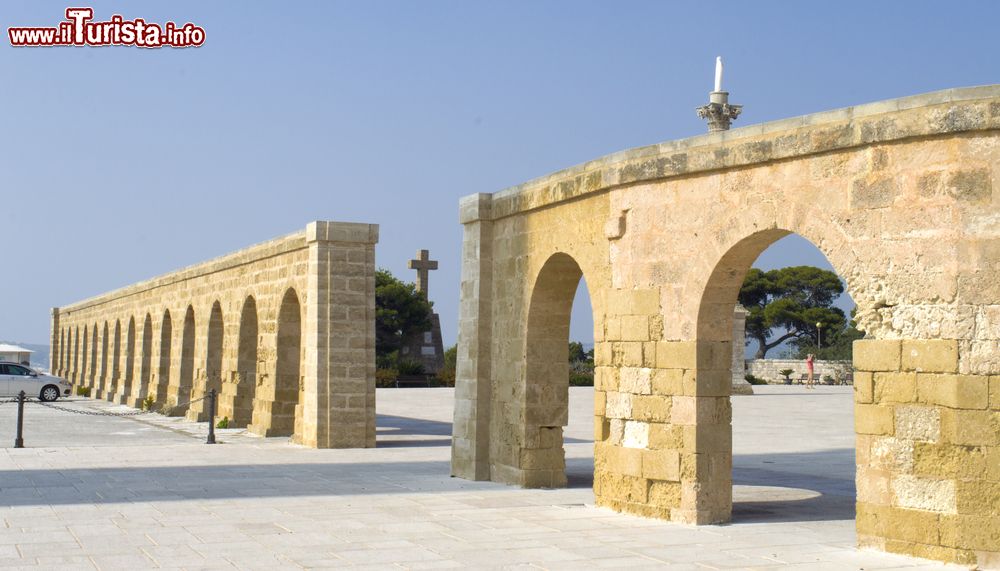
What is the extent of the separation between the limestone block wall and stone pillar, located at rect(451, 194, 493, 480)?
3956mm

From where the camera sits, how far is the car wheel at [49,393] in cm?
2939


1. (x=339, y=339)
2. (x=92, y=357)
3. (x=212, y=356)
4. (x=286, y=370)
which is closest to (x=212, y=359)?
(x=212, y=356)

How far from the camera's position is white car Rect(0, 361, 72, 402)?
94.3 ft

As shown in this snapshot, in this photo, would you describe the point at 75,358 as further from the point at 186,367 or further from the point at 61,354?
the point at 186,367

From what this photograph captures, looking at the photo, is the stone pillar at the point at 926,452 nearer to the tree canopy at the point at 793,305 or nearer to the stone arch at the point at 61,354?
the stone arch at the point at 61,354

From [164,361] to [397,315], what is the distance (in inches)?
733

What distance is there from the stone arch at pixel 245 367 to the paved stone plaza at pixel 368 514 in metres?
3.12

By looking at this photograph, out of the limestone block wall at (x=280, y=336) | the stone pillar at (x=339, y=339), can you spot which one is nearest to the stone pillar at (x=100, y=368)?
the limestone block wall at (x=280, y=336)

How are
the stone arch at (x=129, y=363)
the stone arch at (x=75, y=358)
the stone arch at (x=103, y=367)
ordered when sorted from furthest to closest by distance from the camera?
1. the stone arch at (x=75, y=358)
2. the stone arch at (x=103, y=367)
3. the stone arch at (x=129, y=363)

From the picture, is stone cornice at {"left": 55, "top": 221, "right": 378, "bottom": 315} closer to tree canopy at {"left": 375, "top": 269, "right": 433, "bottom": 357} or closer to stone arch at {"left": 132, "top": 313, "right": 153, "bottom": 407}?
stone arch at {"left": 132, "top": 313, "right": 153, "bottom": 407}

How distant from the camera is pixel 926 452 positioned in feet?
22.4

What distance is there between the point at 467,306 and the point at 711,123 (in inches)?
549

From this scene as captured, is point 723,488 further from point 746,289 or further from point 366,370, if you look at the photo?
point 746,289

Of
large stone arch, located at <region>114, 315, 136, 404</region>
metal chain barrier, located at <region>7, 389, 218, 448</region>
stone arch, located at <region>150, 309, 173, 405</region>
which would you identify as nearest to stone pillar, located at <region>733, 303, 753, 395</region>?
stone arch, located at <region>150, 309, 173, 405</region>
